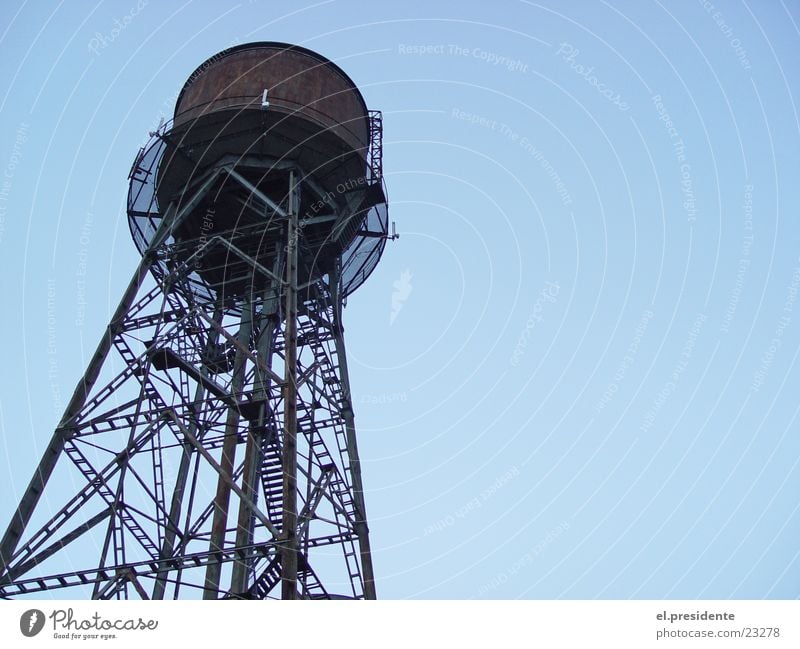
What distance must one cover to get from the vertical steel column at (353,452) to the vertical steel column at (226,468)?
1.92m

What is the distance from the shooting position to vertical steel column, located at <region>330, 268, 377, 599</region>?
1462cm

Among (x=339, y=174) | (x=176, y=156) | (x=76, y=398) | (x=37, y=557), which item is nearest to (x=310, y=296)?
(x=339, y=174)

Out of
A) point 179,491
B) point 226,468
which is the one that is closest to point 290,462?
point 226,468

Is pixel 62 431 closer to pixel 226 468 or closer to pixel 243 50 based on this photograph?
pixel 226 468

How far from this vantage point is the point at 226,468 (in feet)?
46.1
